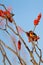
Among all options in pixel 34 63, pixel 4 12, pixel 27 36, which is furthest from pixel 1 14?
pixel 34 63

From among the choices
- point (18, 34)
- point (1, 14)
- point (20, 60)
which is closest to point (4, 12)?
point (1, 14)

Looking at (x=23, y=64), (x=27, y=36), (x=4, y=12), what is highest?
(x=4, y=12)

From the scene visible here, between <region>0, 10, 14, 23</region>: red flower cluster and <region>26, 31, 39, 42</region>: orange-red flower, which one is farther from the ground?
<region>0, 10, 14, 23</region>: red flower cluster

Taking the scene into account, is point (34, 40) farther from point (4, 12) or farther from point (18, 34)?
point (4, 12)

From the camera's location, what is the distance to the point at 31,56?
598mm

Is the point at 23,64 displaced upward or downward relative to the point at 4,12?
downward

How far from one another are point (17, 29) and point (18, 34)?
3 cm

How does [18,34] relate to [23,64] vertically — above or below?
above

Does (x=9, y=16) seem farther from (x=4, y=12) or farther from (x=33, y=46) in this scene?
(x=33, y=46)

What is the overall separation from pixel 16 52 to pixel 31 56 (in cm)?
7

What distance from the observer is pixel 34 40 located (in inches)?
25.6

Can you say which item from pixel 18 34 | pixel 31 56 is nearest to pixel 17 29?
pixel 18 34

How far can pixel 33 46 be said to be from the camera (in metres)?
0.67

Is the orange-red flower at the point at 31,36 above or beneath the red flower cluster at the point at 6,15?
beneath
